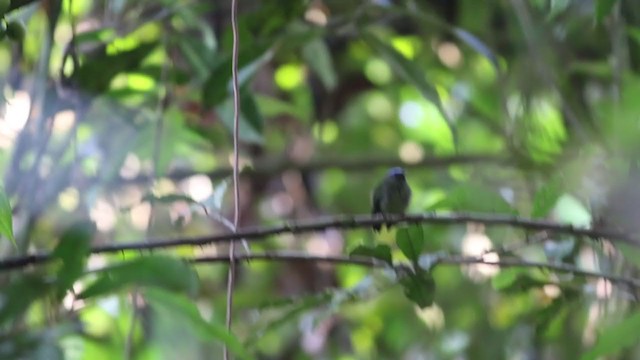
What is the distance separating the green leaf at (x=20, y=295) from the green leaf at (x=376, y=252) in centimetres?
20

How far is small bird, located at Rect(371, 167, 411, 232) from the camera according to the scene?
28.8 inches

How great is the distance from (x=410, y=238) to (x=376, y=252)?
0.08ft

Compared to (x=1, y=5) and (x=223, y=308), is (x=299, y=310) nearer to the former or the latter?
(x=1, y=5)

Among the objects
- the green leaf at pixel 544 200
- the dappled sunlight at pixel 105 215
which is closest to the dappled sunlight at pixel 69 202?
the dappled sunlight at pixel 105 215

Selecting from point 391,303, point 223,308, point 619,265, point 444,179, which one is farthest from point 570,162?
point 223,308

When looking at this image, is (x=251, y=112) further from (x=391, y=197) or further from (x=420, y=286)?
(x=420, y=286)

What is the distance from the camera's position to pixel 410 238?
2.05 ft

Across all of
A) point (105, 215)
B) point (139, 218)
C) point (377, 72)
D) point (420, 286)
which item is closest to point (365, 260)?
point (420, 286)

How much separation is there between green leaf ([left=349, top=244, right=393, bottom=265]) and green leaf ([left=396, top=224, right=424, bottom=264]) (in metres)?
0.01

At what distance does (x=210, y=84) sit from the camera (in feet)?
2.61

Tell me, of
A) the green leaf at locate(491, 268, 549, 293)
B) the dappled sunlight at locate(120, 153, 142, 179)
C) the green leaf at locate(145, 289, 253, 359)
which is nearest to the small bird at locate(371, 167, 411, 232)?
the green leaf at locate(491, 268, 549, 293)

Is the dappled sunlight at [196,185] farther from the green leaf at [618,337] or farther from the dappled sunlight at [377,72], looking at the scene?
the green leaf at [618,337]

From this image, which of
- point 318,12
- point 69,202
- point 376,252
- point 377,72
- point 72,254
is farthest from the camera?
point 377,72

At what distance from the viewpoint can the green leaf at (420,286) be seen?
63 centimetres
